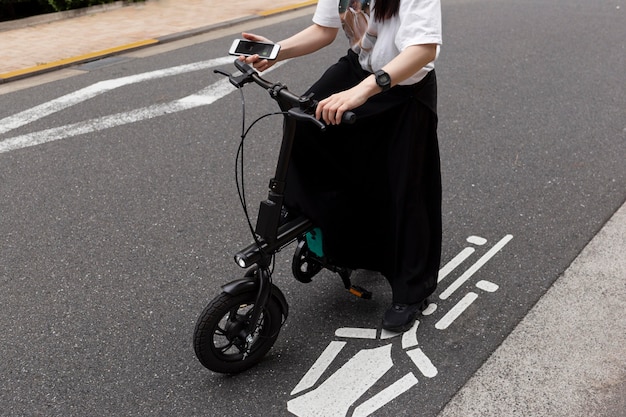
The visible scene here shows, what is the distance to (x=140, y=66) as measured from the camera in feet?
24.7

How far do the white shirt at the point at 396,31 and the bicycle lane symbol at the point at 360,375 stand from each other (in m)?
1.19

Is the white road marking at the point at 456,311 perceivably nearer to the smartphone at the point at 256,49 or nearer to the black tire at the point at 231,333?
the black tire at the point at 231,333

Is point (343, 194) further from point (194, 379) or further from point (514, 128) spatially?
point (514, 128)

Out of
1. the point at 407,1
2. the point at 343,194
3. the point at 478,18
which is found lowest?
the point at 478,18

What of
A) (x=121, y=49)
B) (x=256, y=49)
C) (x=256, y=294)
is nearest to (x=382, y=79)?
(x=256, y=49)

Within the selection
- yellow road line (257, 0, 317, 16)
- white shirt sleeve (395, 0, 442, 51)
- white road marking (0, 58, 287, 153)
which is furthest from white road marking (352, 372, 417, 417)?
yellow road line (257, 0, 317, 16)

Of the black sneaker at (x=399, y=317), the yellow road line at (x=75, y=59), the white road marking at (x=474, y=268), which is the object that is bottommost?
the white road marking at (x=474, y=268)

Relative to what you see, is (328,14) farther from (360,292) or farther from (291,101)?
(360,292)

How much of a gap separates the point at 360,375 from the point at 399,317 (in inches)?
15.0

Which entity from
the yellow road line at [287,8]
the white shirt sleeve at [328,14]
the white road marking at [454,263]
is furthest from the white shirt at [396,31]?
the yellow road line at [287,8]

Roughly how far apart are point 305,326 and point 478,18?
7519mm

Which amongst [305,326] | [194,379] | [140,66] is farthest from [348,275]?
[140,66]

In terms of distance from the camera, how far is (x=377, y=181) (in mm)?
2988

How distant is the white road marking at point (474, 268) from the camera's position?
11.6ft
